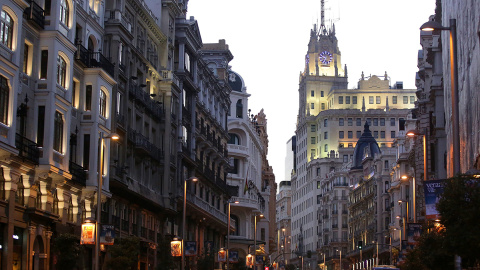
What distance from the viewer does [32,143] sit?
4200cm

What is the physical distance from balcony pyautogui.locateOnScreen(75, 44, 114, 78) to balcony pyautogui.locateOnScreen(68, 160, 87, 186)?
561 centimetres

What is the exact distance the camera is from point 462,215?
2886 centimetres

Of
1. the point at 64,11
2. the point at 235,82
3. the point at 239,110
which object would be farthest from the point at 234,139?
the point at 64,11

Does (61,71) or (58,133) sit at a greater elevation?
(61,71)

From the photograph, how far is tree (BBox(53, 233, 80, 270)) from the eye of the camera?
43688mm

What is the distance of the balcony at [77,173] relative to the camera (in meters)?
47.4

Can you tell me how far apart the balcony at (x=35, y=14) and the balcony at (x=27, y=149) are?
5558mm

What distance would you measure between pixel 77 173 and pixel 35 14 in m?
8.97

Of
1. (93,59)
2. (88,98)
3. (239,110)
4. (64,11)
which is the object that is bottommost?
(88,98)

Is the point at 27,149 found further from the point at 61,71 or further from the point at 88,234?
the point at 61,71

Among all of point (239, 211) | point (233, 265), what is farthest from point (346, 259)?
point (233, 265)

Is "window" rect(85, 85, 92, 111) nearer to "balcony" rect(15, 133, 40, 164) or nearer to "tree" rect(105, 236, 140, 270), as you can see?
"tree" rect(105, 236, 140, 270)

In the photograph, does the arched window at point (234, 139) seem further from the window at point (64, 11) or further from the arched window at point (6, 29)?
the arched window at point (6, 29)

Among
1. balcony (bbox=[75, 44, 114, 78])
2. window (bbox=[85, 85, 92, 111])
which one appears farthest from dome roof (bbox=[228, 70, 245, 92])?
window (bbox=[85, 85, 92, 111])
